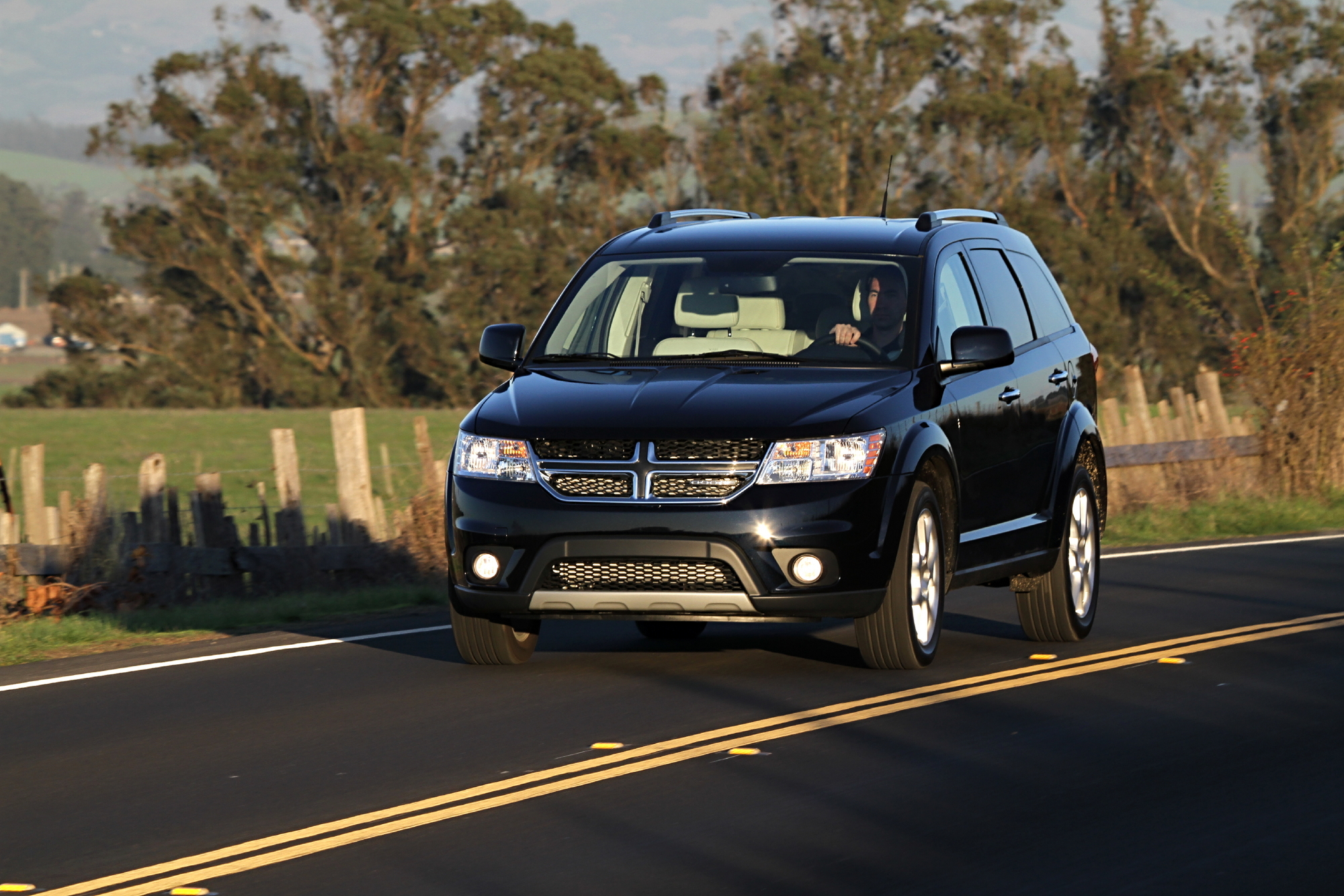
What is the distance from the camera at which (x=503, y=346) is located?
992 centimetres

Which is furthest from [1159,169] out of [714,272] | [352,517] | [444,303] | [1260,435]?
[714,272]

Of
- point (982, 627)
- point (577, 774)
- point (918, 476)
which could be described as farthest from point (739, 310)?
point (577, 774)

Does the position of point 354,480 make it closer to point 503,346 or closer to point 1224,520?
point 503,346

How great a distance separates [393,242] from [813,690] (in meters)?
54.0

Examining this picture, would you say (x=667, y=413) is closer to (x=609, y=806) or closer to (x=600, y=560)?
(x=600, y=560)

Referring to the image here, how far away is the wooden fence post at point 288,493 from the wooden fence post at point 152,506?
2.69 feet

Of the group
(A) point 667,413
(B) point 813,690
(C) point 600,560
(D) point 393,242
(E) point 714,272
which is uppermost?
(D) point 393,242

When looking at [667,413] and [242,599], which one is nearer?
[667,413]

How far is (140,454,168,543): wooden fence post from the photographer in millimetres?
15250

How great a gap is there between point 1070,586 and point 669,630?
205 cm

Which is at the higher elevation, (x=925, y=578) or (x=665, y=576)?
(x=665, y=576)

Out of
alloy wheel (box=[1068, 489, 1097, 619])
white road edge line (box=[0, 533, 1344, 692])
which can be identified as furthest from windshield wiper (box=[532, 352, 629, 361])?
alloy wheel (box=[1068, 489, 1097, 619])

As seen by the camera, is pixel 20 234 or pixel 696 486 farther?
pixel 20 234

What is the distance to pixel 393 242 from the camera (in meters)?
61.8
